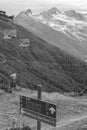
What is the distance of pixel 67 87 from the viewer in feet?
218

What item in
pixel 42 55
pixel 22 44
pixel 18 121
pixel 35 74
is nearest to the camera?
pixel 18 121

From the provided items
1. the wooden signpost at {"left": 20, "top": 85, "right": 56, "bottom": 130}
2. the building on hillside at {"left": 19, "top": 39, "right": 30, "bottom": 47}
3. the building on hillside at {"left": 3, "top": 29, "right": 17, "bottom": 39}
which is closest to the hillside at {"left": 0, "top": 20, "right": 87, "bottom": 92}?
the building on hillside at {"left": 19, "top": 39, "right": 30, "bottom": 47}

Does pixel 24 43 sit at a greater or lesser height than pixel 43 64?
greater

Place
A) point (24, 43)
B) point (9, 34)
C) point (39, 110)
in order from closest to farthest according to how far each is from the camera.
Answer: point (39, 110) < point (9, 34) < point (24, 43)

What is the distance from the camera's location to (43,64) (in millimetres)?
74312

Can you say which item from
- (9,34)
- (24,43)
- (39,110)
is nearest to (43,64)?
(24,43)

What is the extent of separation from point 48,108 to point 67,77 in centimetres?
6590

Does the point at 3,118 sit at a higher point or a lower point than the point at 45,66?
higher

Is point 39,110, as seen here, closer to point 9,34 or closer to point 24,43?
point 9,34

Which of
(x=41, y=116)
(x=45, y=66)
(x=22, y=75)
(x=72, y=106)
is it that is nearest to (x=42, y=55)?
(x=45, y=66)

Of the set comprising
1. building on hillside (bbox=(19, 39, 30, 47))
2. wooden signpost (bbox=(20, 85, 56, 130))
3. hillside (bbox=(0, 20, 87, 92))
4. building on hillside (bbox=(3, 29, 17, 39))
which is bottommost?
hillside (bbox=(0, 20, 87, 92))

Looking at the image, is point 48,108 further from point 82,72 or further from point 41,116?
point 82,72

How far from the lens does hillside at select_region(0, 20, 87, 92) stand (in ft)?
203

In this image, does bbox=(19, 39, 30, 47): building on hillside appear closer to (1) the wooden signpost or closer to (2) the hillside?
(2) the hillside
